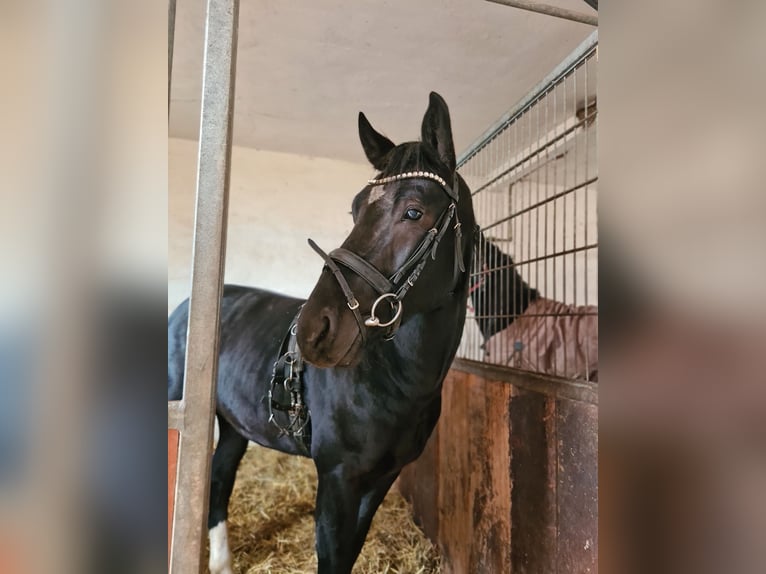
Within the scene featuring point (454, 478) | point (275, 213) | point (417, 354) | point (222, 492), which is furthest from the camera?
point (275, 213)

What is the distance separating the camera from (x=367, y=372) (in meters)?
1.27

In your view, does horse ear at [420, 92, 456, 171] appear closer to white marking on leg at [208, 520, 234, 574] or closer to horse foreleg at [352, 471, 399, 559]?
horse foreleg at [352, 471, 399, 559]

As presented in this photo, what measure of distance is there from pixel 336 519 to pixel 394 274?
764mm

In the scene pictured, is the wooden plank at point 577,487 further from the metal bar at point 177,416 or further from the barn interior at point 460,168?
the metal bar at point 177,416

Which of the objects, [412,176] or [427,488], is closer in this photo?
[412,176]

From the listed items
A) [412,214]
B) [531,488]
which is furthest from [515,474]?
[412,214]

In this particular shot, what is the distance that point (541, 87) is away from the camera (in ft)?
4.88

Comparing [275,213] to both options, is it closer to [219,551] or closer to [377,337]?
[219,551]

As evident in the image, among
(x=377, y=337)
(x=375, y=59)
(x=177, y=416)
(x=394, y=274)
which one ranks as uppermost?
(x=375, y=59)

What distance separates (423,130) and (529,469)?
1.05 metres
